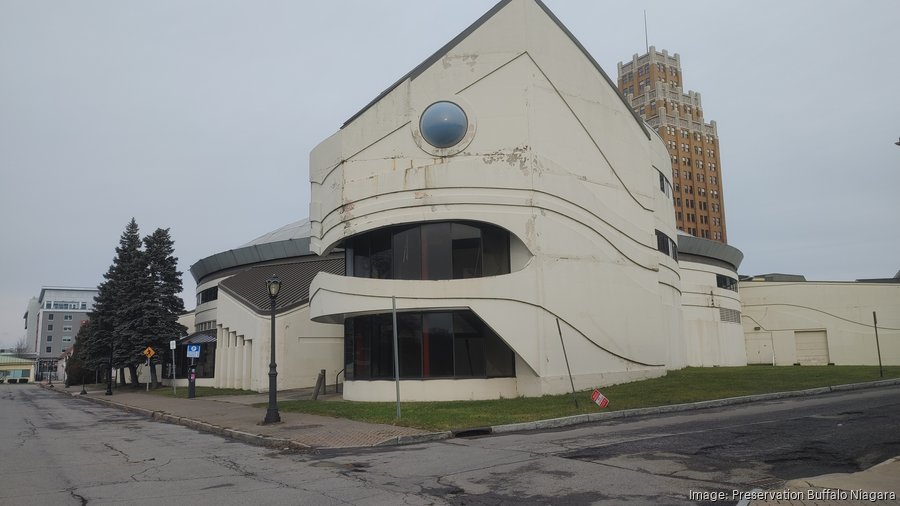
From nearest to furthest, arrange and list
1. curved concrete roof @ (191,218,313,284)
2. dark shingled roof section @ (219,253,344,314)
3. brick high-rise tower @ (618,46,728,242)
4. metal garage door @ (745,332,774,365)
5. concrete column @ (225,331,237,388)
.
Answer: dark shingled roof section @ (219,253,344,314)
concrete column @ (225,331,237,388)
curved concrete roof @ (191,218,313,284)
metal garage door @ (745,332,774,365)
brick high-rise tower @ (618,46,728,242)

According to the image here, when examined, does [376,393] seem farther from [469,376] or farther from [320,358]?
[320,358]

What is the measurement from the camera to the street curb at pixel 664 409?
14422mm

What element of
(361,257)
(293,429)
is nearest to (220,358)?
(361,257)

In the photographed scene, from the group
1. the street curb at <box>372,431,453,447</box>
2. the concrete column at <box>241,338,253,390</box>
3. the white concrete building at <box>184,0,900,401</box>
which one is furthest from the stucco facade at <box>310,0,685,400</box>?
the concrete column at <box>241,338,253,390</box>

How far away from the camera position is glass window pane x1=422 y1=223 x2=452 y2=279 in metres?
21.8

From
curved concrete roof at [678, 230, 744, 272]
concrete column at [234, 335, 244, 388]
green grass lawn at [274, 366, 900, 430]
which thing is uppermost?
curved concrete roof at [678, 230, 744, 272]

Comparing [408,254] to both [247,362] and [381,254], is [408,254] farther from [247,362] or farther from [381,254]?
[247,362]

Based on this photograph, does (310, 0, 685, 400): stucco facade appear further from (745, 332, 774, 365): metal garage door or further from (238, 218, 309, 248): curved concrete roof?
(745, 332, 774, 365): metal garage door

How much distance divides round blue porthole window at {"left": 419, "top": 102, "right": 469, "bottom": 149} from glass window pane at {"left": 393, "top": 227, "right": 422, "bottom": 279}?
10.6ft

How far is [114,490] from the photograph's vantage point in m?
8.70

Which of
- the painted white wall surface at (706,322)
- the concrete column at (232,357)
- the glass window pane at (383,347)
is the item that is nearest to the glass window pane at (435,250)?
the glass window pane at (383,347)

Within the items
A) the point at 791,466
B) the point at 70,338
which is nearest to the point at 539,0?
the point at 791,466

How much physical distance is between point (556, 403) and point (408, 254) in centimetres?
737

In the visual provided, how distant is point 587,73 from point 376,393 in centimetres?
1519
